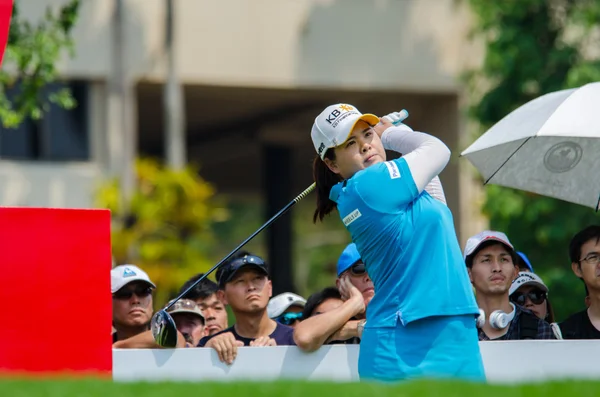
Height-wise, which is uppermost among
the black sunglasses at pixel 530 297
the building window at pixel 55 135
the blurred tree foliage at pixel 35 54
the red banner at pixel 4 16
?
the building window at pixel 55 135

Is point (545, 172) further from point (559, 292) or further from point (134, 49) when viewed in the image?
point (134, 49)

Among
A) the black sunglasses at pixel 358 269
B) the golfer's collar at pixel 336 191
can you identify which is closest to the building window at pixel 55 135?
the black sunglasses at pixel 358 269

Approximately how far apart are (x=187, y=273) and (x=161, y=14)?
4.95 meters

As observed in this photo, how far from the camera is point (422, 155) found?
16.3 ft

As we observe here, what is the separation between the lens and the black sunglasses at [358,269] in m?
6.85

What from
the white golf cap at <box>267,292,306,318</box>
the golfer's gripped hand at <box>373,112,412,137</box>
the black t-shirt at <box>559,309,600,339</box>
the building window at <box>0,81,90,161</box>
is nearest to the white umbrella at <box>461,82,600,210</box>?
the black t-shirt at <box>559,309,600,339</box>

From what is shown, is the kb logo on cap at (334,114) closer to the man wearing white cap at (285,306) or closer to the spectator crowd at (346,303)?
the spectator crowd at (346,303)

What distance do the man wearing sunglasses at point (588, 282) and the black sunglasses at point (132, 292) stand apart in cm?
239

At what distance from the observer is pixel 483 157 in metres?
7.43

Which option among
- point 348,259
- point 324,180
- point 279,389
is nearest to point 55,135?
point 348,259

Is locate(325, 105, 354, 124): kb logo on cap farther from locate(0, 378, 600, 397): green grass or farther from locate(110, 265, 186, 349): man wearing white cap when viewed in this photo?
locate(110, 265, 186, 349): man wearing white cap

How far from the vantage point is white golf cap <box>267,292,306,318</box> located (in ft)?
26.7

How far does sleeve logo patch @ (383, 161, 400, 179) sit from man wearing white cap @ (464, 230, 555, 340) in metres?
1.70

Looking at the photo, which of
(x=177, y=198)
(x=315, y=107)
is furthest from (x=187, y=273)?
(x=315, y=107)
